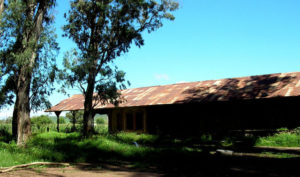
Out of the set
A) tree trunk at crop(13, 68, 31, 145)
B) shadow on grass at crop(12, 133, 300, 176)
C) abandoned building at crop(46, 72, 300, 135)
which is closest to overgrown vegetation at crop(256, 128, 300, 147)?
abandoned building at crop(46, 72, 300, 135)

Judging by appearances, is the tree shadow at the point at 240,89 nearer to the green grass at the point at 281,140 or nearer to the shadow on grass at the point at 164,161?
the green grass at the point at 281,140

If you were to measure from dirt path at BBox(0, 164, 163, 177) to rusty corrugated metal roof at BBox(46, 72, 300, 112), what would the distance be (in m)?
9.11

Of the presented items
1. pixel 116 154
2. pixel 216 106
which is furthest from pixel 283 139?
pixel 116 154

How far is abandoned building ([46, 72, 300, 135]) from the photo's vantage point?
50.1ft

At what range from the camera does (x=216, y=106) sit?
17.7 m

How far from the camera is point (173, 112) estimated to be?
19500 millimetres

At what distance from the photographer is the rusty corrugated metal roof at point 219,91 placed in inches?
595

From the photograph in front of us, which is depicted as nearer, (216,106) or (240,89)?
(240,89)

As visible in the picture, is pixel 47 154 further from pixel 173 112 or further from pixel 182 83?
pixel 182 83

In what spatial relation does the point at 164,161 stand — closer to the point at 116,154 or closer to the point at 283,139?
the point at 116,154

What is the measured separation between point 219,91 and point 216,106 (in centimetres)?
104

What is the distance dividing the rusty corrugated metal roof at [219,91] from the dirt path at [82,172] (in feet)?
29.9

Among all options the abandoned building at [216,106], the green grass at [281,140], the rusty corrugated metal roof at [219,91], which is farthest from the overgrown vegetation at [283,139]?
the rusty corrugated metal roof at [219,91]

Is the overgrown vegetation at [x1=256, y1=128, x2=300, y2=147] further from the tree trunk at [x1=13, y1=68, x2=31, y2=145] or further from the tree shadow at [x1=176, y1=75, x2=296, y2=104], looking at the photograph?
the tree trunk at [x1=13, y1=68, x2=31, y2=145]
